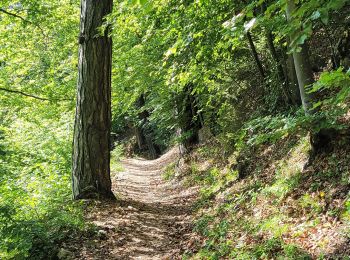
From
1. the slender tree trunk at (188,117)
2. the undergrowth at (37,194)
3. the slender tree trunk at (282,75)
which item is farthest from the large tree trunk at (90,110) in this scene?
the slender tree trunk at (188,117)

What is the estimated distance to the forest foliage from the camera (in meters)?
5.46

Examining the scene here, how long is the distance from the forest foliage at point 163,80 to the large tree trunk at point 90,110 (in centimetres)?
67

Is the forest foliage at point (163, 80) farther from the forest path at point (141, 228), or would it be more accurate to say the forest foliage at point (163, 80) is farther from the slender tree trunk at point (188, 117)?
the forest path at point (141, 228)

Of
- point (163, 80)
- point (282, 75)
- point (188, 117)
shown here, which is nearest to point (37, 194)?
point (163, 80)

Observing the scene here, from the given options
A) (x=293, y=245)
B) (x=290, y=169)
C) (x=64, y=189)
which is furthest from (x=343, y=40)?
(x=64, y=189)

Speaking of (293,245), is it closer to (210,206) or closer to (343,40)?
(210,206)

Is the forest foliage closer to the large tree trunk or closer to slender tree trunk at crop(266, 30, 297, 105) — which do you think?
slender tree trunk at crop(266, 30, 297, 105)

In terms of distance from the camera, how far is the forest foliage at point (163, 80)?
5.46 meters

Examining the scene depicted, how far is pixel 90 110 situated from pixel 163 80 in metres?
4.43

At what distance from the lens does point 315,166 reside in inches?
232

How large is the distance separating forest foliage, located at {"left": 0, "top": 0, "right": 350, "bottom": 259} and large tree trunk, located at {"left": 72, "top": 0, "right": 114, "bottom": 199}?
26.5 inches

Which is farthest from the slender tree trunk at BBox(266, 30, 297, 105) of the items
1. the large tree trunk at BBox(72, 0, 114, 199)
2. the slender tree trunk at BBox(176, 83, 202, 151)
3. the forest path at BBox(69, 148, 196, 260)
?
the slender tree trunk at BBox(176, 83, 202, 151)

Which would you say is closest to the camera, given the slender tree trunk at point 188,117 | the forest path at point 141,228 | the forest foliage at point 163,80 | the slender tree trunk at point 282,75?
the forest foliage at point 163,80

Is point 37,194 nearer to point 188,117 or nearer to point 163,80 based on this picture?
point 163,80
